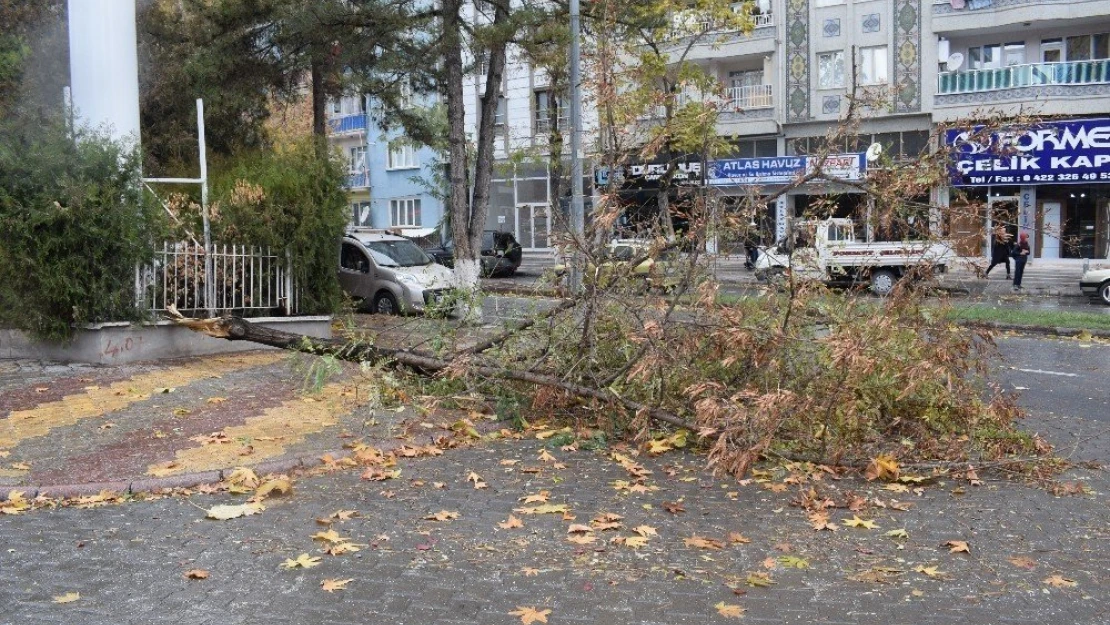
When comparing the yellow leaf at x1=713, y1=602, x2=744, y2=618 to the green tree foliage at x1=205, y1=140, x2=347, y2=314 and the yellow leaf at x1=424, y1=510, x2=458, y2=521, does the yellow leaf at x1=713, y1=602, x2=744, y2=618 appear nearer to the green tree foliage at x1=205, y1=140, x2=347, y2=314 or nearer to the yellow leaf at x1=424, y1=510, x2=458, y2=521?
the yellow leaf at x1=424, y1=510, x2=458, y2=521

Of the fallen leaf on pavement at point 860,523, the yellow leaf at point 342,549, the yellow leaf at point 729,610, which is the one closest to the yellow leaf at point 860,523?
the fallen leaf on pavement at point 860,523

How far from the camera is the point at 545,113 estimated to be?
39938 millimetres

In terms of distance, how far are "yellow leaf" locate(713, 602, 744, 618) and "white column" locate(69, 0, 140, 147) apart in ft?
35.4

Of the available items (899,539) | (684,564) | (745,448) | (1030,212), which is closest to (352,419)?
(745,448)

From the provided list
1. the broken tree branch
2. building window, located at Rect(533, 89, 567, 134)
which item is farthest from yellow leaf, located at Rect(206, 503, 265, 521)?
building window, located at Rect(533, 89, 567, 134)

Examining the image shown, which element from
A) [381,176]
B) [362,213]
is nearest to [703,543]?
[381,176]

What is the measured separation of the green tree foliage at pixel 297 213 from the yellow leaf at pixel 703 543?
8.64m

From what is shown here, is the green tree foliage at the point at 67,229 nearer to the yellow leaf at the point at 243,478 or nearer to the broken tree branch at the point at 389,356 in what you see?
the broken tree branch at the point at 389,356

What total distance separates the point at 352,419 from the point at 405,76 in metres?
13.8

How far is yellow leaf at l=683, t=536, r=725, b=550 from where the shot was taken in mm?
5781

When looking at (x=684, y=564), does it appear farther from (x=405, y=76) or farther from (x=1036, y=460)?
(x=405, y=76)

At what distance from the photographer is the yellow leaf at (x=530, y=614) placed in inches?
188

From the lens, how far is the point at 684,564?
552 centimetres

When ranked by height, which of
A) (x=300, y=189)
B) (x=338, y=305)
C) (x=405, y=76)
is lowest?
(x=338, y=305)
